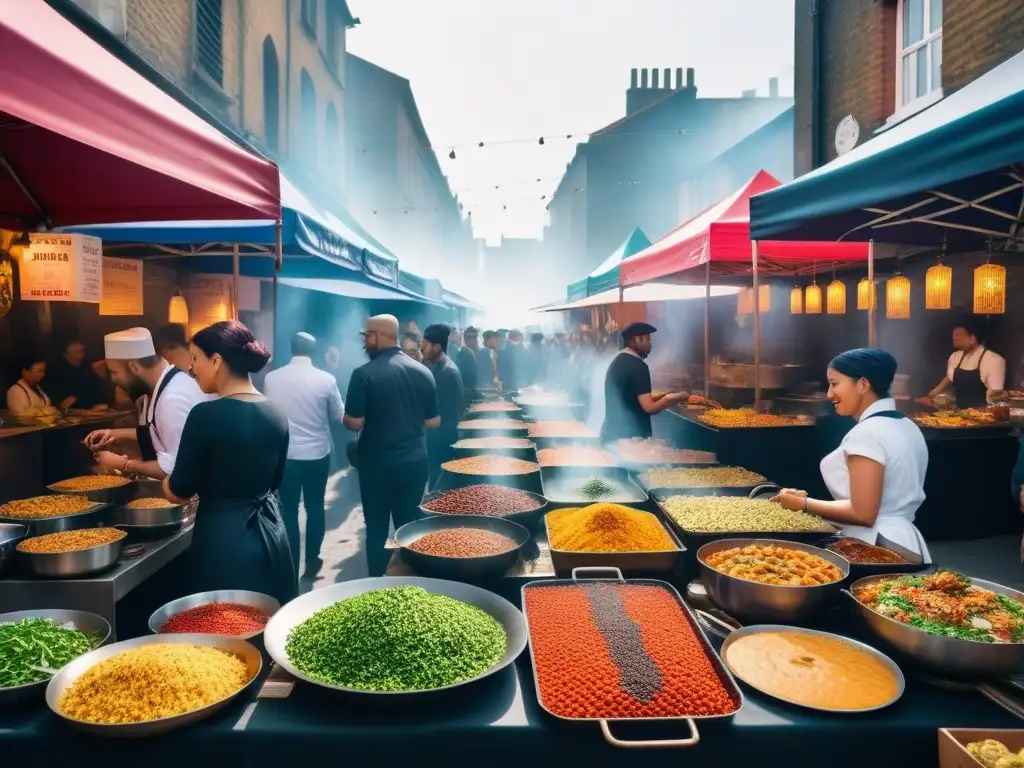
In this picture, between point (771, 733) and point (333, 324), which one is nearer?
point (771, 733)

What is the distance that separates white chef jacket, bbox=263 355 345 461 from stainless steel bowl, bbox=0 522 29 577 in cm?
273

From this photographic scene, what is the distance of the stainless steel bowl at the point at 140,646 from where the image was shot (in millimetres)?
1851

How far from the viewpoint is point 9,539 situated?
11.2 ft

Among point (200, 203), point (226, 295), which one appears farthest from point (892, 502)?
point (226, 295)

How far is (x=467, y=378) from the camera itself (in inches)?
442

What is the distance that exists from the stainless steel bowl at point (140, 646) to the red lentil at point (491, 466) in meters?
2.65

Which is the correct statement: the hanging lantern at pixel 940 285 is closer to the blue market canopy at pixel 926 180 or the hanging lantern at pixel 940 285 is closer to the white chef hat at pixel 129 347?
the blue market canopy at pixel 926 180

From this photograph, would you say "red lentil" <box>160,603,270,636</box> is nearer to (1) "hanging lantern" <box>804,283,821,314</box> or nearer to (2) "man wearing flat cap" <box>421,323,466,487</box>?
(2) "man wearing flat cap" <box>421,323,466,487</box>

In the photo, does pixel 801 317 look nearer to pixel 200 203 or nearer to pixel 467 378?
pixel 467 378

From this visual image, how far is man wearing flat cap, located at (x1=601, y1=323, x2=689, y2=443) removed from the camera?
22.1ft

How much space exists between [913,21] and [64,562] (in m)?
12.5

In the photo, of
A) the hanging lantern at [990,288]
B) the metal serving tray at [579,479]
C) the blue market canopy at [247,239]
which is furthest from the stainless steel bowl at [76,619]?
the hanging lantern at [990,288]

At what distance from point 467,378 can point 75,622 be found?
874 centimetres

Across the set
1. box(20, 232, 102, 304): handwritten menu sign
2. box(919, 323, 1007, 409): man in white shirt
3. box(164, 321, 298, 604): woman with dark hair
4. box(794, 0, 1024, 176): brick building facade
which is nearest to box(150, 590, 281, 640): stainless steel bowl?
box(164, 321, 298, 604): woman with dark hair
